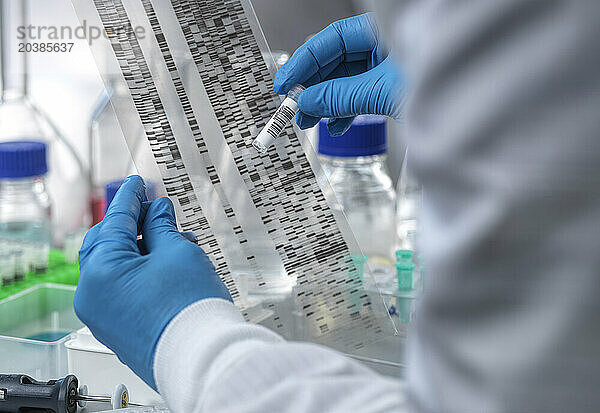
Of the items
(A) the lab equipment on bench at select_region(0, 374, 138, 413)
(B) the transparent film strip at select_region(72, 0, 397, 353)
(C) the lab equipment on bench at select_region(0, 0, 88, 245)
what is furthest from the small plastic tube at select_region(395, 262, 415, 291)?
(C) the lab equipment on bench at select_region(0, 0, 88, 245)

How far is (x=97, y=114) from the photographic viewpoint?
139 cm

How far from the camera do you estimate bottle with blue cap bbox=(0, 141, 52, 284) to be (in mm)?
948

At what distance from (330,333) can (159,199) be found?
244 mm

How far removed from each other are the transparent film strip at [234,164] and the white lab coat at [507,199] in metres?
0.43

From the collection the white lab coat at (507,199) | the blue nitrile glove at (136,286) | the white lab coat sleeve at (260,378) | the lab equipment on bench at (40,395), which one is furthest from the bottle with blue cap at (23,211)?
the white lab coat at (507,199)

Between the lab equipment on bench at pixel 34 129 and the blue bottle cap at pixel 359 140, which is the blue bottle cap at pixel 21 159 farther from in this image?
the blue bottle cap at pixel 359 140

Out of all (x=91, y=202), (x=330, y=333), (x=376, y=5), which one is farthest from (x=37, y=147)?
(x=376, y=5)

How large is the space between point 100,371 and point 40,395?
0.09 metres

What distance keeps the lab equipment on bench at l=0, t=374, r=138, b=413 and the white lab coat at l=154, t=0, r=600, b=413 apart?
447 mm

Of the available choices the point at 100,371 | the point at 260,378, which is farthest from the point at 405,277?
the point at 260,378

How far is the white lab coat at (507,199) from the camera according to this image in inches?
11.0

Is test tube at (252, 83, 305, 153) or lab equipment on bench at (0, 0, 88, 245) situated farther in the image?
lab equipment on bench at (0, 0, 88, 245)

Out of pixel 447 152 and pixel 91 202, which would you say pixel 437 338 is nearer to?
pixel 447 152

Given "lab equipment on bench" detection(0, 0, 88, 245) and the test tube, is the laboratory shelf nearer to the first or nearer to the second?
"lab equipment on bench" detection(0, 0, 88, 245)
